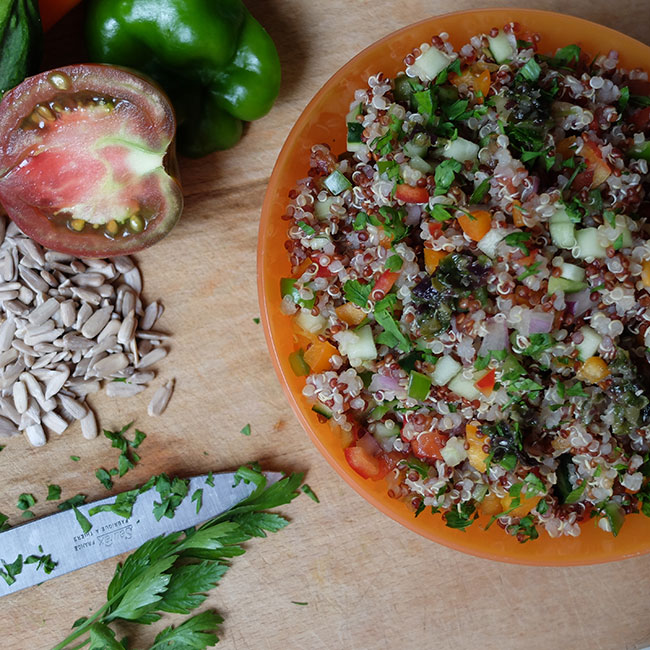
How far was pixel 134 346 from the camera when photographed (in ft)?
6.12

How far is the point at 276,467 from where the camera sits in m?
1.91

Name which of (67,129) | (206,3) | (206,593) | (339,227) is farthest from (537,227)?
(206,593)

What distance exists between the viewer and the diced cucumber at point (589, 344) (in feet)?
4.55

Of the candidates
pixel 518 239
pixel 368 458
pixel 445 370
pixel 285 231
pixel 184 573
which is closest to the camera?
pixel 518 239

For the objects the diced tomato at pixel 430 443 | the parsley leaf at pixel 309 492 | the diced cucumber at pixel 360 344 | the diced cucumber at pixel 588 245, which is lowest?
the parsley leaf at pixel 309 492

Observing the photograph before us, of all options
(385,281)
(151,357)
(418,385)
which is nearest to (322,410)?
(418,385)

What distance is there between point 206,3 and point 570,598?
184 cm

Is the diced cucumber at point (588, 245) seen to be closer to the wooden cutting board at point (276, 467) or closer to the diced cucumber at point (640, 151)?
the diced cucumber at point (640, 151)

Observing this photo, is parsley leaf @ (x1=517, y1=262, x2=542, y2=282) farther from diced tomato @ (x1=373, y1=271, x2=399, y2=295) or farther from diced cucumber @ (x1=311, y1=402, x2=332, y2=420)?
diced cucumber @ (x1=311, y1=402, x2=332, y2=420)

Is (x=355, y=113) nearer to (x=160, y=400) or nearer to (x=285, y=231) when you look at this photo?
(x=285, y=231)

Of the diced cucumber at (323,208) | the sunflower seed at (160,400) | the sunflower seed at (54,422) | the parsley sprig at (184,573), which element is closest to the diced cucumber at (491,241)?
the diced cucumber at (323,208)

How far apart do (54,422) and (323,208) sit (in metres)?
0.95

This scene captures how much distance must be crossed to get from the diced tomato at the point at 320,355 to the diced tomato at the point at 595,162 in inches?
25.5

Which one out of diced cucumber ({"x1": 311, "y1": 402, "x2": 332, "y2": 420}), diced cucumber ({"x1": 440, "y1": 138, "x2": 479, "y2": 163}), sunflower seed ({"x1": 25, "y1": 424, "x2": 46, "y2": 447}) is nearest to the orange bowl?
diced cucumber ({"x1": 311, "y1": 402, "x2": 332, "y2": 420})
